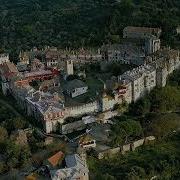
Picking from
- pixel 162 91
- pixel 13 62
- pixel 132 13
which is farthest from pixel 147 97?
pixel 132 13

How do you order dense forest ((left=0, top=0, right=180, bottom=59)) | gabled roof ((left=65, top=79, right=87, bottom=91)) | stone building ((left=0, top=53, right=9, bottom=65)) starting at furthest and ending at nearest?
dense forest ((left=0, top=0, right=180, bottom=59))
stone building ((left=0, top=53, right=9, bottom=65))
gabled roof ((left=65, top=79, right=87, bottom=91))

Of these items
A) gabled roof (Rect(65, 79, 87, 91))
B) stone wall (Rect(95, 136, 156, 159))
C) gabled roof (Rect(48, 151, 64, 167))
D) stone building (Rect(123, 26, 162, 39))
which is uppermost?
stone building (Rect(123, 26, 162, 39))

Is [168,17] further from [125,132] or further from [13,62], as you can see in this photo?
[125,132]

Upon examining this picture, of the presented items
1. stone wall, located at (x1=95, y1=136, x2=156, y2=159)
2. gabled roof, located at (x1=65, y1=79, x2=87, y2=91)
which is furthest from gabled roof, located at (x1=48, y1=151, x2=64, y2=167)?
gabled roof, located at (x1=65, y1=79, x2=87, y2=91)

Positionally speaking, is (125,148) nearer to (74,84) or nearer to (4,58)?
(74,84)

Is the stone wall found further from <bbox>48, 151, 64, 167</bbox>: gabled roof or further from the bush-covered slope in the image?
the bush-covered slope

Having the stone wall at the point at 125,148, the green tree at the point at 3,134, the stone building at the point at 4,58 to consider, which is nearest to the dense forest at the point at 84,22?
the stone building at the point at 4,58
